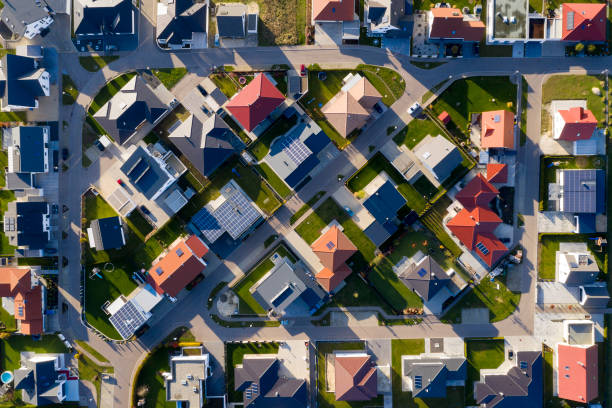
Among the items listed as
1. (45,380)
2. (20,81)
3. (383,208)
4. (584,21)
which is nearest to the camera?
(584,21)

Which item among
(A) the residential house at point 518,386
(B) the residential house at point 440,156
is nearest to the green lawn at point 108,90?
(B) the residential house at point 440,156

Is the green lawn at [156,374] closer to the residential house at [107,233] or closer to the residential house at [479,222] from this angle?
the residential house at [107,233]

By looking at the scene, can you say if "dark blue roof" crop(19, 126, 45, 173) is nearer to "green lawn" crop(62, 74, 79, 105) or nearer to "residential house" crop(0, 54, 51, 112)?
"residential house" crop(0, 54, 51, 112)

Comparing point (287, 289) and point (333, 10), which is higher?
point (333, 10)

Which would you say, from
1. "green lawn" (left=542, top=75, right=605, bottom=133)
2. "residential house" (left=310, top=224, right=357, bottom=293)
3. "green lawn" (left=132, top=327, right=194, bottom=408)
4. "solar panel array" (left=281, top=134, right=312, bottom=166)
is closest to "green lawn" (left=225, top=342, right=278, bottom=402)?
"green lawn" (left=132, top=327, right=194, bottom=408)

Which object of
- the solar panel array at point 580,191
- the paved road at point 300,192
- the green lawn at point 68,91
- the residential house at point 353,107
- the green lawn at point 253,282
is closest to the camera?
the residential house at point 353,107

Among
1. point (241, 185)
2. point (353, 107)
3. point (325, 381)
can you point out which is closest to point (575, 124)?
point (353, 107)

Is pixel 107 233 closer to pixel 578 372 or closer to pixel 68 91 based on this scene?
pixel 68 91
